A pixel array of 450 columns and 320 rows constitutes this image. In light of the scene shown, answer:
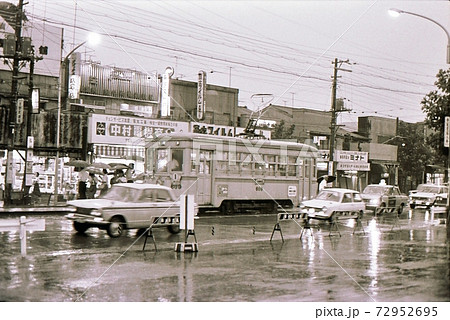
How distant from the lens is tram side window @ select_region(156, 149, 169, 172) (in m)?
20.9

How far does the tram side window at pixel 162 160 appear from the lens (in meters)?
20.9

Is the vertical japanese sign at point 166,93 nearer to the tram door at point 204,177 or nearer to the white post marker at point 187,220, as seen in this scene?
the tram door at point 204,177

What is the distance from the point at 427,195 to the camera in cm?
3011

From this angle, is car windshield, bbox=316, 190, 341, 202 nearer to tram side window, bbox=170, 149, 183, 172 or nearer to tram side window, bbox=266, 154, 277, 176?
tram side window, bbox=266, 154, 277, 176

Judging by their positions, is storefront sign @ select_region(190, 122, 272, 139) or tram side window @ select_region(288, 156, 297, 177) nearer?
tram side window @ select_region(288, 156, 297, 177)

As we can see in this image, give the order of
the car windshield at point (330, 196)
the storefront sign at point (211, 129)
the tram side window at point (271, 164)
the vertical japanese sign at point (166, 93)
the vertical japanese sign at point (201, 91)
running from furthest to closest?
1. the storefront sign at point (211, 129)
2. the vertical japanese sign at point (201, 91)
3. the vertical japanese sign at point (166, 93)
4. the tram side window at point (271, 164)
5. the car windshield at point (330, 196)

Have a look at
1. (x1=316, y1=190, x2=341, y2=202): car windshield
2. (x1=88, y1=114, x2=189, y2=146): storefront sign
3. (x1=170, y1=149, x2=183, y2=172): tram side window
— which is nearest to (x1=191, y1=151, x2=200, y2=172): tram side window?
(x1=170, y1=149, x2=183, y2=172): tram side window

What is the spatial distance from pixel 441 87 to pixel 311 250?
22.2 feet

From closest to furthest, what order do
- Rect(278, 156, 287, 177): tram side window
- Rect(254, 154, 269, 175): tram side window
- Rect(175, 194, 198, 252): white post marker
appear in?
1. Rect(175, 194, 198, 252): white post marker
2. Rect(254, 154, 269, 175): tram side window
3. Rect(278, 156, 287, 177): tram side window

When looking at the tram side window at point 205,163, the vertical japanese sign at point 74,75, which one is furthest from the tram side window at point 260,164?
the vertical japanese sign at point 74,75

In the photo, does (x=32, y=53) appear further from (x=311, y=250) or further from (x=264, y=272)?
(x=264, y=272)

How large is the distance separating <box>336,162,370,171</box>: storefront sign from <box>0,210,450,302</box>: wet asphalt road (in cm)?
1489

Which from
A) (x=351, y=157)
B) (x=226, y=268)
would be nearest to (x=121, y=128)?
(x=351, y=157)

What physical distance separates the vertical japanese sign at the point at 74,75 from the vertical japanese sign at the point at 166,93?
4235 millimetres
